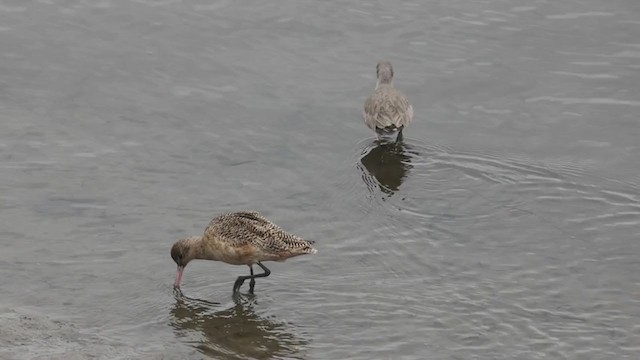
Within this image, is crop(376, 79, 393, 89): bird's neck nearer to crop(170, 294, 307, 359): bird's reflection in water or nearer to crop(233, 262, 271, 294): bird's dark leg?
crop(233, 262, 271, 294): bird's dark leg

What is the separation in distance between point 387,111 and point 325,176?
125 cm

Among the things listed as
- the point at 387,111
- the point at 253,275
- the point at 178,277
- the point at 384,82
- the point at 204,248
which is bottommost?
the point at 178,277

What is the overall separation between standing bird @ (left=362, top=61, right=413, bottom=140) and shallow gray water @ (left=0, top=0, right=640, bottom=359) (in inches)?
13.0

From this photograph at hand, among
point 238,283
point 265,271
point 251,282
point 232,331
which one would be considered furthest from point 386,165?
point 232,331

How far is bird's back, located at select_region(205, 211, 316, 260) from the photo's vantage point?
1101 cm

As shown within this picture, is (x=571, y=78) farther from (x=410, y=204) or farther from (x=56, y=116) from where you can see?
(x=56, y=116)

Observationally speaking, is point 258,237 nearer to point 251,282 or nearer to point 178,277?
point 251,282

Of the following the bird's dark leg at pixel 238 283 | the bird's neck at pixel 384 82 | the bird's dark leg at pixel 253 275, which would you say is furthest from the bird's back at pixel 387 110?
the bird's dark leg at pixel 238 283

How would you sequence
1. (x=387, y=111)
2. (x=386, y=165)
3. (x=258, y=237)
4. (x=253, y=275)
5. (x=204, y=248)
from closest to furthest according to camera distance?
(x=258, y=237)
(x=253, y=275)
(x=204, y=248)
(x=386, y=165)
(x=387, y=111)

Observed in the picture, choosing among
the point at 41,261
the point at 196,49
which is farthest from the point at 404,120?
the point at 41,261

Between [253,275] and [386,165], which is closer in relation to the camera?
[253,275]

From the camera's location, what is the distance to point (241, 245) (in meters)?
11.1

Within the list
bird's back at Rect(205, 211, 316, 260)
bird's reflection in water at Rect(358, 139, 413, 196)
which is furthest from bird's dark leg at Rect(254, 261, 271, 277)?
bird's reflection in water at Rect(358, 139, 413, 196)

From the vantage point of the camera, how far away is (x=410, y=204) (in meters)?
13.2
